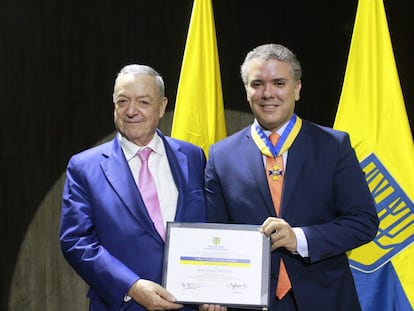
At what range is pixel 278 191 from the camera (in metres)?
1.83

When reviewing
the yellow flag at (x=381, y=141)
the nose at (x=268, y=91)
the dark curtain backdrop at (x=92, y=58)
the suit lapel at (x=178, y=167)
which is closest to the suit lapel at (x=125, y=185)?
the suit lapel at (x=178, y=167)

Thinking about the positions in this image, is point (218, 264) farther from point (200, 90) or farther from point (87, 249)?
point (200, 90)

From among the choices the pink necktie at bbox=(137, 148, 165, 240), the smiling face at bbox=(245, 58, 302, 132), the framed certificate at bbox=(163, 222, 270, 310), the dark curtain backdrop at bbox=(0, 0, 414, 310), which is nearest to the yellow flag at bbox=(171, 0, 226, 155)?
the dark curtain backdrop at bbox=(0, 0, 414, 310)

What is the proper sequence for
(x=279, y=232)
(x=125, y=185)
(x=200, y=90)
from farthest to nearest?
(x=200, y=90)
(x=125, y=185)
(x=279, y=232)

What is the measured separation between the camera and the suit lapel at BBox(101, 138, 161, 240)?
1.88 meters

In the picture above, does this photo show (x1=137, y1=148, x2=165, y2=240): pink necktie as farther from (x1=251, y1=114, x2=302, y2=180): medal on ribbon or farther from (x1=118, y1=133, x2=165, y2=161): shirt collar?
(x1=251, y1=114, x2=302, y2=180): medal on ribbon

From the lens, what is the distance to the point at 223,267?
1740 millimetres

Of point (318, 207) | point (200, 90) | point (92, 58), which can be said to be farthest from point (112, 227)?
point (92, 58)

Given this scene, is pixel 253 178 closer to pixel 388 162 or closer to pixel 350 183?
pixel 350 183

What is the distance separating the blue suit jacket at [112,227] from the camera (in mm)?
1835

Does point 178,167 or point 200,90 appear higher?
point 200,90

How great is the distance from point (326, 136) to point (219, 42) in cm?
177

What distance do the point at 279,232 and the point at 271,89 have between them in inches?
17.8

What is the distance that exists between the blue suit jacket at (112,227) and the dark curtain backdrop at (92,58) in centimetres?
161
